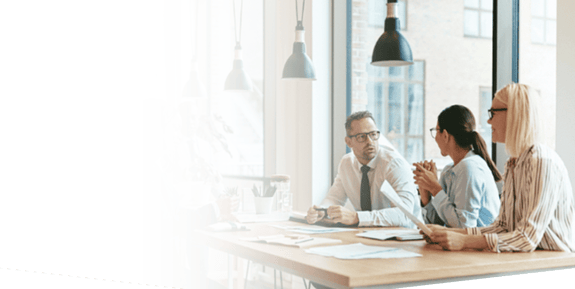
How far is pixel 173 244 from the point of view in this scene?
3.15m

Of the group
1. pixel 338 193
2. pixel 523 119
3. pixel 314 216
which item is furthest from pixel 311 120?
pixel 523 119

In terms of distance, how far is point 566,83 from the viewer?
8.53 ft

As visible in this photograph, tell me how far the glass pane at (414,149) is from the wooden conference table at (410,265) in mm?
1833

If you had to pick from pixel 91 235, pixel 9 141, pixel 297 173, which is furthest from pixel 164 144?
pixel 297 173

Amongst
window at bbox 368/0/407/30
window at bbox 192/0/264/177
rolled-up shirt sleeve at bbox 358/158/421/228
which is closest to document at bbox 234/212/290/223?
rolled-up shirt sleeve at bbox 358/158/421/228

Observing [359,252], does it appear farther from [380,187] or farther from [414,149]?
[414,149]

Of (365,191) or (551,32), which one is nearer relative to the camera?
(551,32)

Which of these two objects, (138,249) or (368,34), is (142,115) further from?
(368,34)

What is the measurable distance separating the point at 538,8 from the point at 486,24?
13.9 inches

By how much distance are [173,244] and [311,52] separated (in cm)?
209

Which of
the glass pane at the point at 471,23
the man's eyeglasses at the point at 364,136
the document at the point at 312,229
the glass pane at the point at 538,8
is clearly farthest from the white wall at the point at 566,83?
the document at the point at 312,229

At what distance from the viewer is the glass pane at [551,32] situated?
9.17ft

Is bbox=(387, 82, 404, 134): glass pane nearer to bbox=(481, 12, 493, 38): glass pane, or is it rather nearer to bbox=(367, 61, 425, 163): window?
bbox=(367, 61, 425, 163): window

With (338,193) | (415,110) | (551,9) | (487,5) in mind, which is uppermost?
(487,5)
